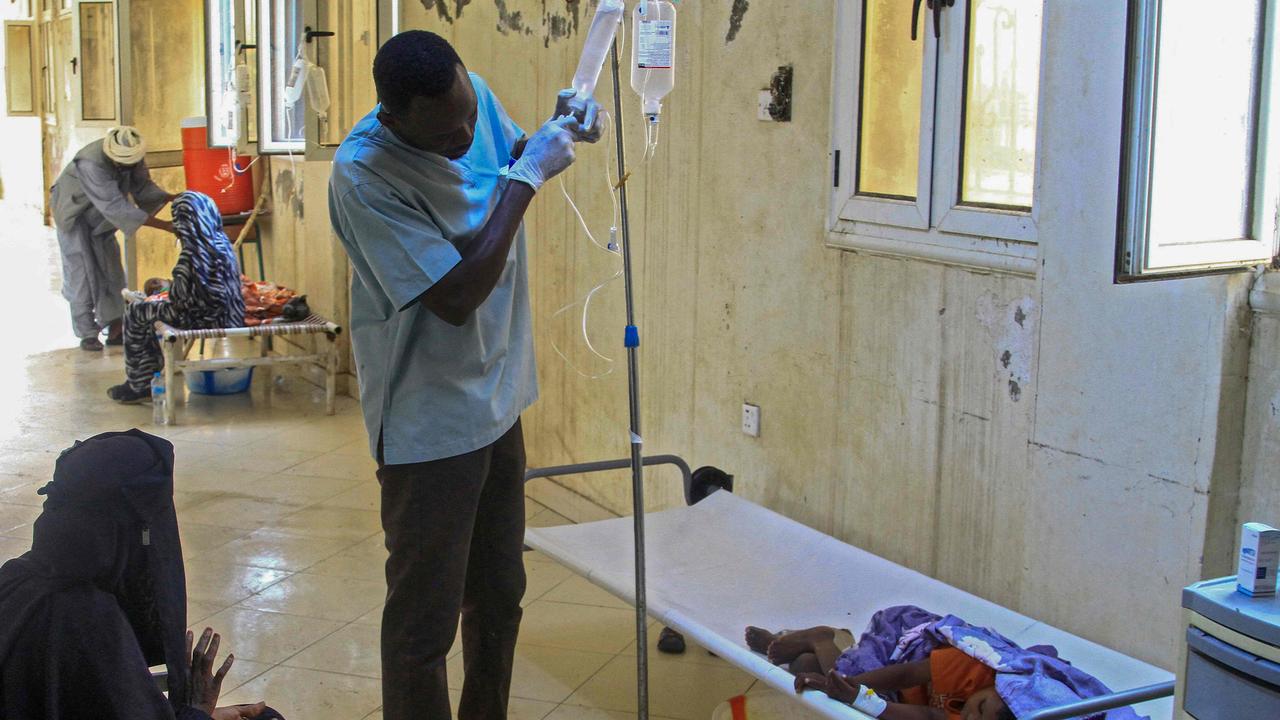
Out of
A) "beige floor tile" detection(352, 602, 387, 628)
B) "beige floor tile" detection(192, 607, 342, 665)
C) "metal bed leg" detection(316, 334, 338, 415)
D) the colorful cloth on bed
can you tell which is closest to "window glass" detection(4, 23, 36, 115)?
the colorful cloth on bed

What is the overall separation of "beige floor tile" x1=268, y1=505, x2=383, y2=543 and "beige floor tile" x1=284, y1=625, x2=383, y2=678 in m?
0.95

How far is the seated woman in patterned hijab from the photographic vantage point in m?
6.82

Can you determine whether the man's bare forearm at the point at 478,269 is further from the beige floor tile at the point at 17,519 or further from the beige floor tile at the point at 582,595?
the beige floor tile at the point at 17,519

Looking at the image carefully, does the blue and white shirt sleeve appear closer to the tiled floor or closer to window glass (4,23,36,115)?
the tiled floor

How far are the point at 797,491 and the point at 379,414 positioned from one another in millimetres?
1746

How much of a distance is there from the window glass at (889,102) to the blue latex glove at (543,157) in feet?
4.22

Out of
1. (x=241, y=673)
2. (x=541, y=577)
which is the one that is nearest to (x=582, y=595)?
(x=541, y=577)

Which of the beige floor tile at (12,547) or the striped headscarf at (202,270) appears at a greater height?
the striped headscarf at (202,270)

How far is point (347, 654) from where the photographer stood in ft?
12.7

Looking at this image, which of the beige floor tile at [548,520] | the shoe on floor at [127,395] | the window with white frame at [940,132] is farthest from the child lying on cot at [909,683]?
the shoe on floor at [127,395]

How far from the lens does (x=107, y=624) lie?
211 centimetres

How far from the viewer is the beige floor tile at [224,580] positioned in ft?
14.4

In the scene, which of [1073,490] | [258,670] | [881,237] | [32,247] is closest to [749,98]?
[881,237]

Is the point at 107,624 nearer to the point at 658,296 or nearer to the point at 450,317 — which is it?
the point at 450,317
